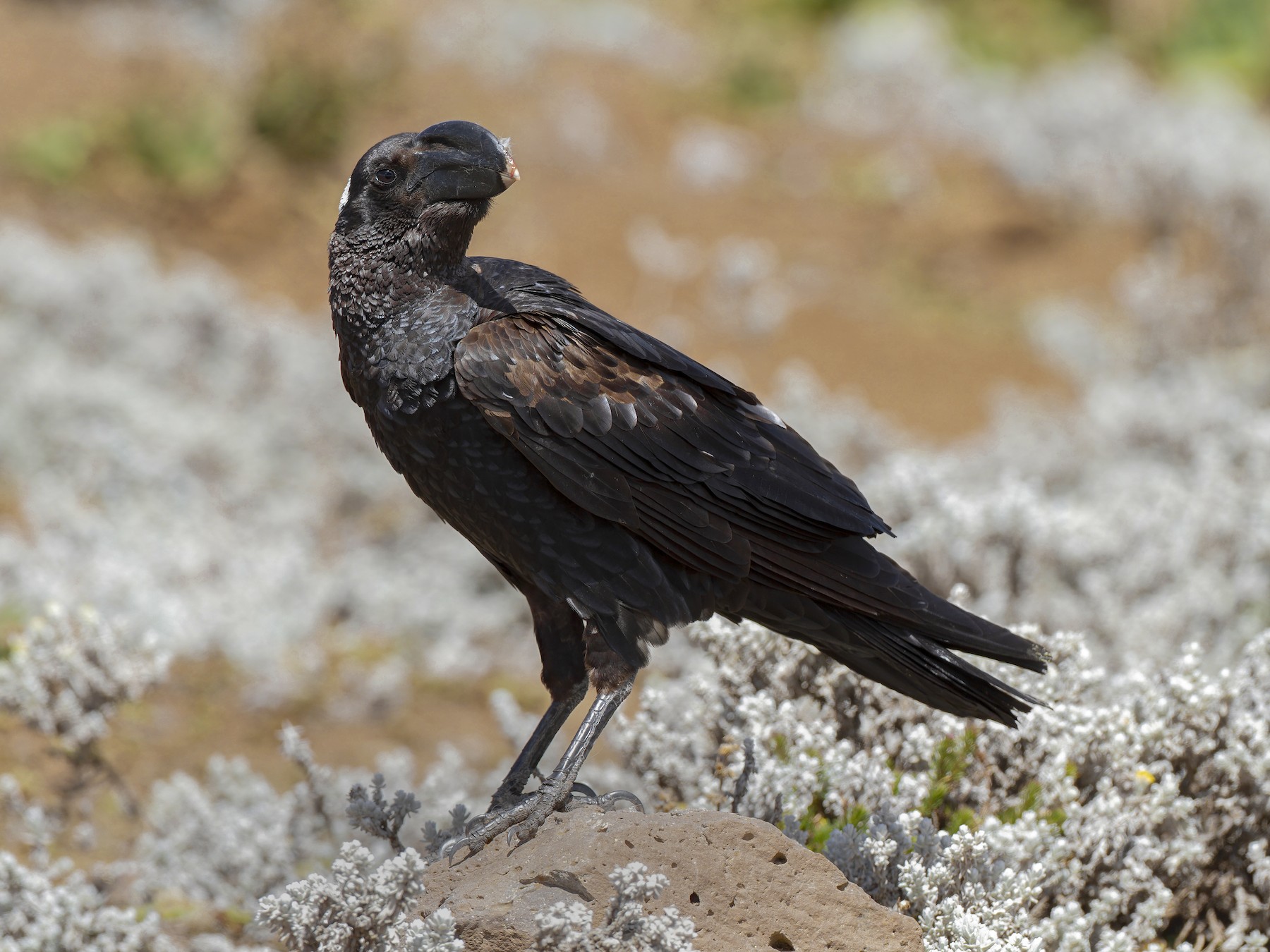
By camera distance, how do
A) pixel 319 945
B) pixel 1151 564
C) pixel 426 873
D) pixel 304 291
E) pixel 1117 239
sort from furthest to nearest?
pixel 1117 239 < pixel 304 291 < pixel 1151 564 < pixel 426 873 < pixel 319 945

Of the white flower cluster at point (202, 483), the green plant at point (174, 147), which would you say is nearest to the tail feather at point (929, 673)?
the white flower cluster at point (202, 483)

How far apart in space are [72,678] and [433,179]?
77.8 inches

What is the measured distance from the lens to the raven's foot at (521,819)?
269 centimetres

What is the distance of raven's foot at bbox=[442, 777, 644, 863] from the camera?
8.81 ft

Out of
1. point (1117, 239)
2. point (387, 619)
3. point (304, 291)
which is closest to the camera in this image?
point (387, 619)

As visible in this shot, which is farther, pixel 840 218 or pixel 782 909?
pixel 840 218

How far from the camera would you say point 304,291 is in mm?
9625

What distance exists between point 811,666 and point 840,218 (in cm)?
829

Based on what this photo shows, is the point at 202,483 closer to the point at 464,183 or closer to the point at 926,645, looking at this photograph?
the point at 464,183

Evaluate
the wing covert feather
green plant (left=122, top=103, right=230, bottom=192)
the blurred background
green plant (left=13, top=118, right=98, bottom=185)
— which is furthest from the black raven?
green plant (left=13, top=118, right=98, bottom=185)

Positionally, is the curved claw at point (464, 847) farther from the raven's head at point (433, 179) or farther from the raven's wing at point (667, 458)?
the raven's head at point (433, 179)

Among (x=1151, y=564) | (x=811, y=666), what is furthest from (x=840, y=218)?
(x=811, y=666)

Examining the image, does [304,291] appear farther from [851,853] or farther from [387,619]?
[851,853]

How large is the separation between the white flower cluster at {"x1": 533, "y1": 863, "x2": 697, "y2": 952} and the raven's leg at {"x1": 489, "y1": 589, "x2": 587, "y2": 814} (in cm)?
76
